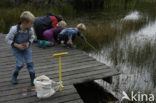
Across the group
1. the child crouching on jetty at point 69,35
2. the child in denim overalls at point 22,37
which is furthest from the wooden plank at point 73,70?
the child crouching on jetty at point 69,35

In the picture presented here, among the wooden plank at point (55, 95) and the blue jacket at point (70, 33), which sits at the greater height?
the blue jacket at point (70, 33)

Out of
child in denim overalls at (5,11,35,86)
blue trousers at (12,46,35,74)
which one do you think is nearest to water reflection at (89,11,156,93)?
blue trousers at (12,46,35,74)

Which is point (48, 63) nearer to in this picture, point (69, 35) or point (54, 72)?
point (54, 72)

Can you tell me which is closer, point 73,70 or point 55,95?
point 55,95

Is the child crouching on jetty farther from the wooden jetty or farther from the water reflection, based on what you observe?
the water reflection

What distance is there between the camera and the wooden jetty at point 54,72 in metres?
3.29

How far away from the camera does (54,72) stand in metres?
4.20

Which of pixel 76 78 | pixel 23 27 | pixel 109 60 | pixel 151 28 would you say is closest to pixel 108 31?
pixel 109 60

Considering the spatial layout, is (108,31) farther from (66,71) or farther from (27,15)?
(27,15)

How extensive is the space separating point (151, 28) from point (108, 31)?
2851 millimetres

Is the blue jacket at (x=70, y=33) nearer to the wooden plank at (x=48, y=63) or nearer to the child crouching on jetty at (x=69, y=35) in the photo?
the child crouching on jetty at (x=69, y=35)

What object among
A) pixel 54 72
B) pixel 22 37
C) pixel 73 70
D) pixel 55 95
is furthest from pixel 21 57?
pixel 73 70

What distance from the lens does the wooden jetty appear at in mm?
3291

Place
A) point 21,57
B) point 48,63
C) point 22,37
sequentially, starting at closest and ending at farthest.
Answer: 1. point 22,37
2. point 21,57
3. point 48,63
